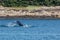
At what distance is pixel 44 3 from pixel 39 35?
96.0ft


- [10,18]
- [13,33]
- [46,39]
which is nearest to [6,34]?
[13,33]

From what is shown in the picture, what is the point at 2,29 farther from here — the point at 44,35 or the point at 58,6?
the point at 58,6

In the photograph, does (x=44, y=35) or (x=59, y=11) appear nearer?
(x=44, y=35)

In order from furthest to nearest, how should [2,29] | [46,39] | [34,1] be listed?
1. [34,1]
2. [2,29]
3. [46,39]

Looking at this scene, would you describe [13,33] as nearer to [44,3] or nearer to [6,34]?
[6,34]

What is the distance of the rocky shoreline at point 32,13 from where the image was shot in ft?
191

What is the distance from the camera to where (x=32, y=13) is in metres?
59.4

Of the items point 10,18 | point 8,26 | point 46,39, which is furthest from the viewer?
point 10,18

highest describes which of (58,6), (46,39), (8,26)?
(46,39)

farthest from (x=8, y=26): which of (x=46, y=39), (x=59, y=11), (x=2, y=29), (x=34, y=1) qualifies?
(x=34, y=1)

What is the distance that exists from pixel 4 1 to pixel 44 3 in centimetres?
610

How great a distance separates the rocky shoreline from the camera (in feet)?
191

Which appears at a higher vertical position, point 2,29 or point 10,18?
point 2,29

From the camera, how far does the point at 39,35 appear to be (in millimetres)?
35500
